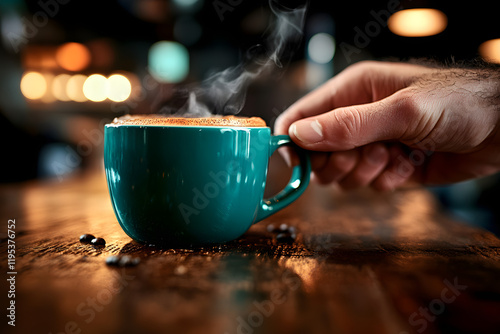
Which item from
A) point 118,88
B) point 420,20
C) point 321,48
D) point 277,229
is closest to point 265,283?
point 277,229

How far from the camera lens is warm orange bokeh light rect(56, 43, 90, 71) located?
4777 mm

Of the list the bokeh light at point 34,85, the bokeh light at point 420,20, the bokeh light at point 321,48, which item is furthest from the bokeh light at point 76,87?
the bokeh light at point 420,20

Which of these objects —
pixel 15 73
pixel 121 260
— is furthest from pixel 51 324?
pixel 15 73

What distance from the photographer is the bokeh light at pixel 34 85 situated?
4.63 meters

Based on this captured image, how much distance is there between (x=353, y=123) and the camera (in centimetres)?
76

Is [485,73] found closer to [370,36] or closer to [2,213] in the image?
[2,213]

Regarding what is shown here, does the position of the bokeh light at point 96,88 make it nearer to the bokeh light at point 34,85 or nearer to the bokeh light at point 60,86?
the bokeh light at point 60,86

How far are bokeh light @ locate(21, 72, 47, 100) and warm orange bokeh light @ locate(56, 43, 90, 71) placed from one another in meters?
0.31

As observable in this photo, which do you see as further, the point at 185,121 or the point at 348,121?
the point at 348,121

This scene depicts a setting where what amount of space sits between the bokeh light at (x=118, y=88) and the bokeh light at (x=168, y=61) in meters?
0.64

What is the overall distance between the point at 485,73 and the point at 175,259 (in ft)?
2.69

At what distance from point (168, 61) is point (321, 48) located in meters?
2.47

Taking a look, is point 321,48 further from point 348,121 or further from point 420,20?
point 348,121

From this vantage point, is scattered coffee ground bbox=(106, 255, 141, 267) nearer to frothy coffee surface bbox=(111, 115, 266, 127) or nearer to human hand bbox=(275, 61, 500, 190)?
frothy coffee surface bbox=(111, 115, 266, 127)
